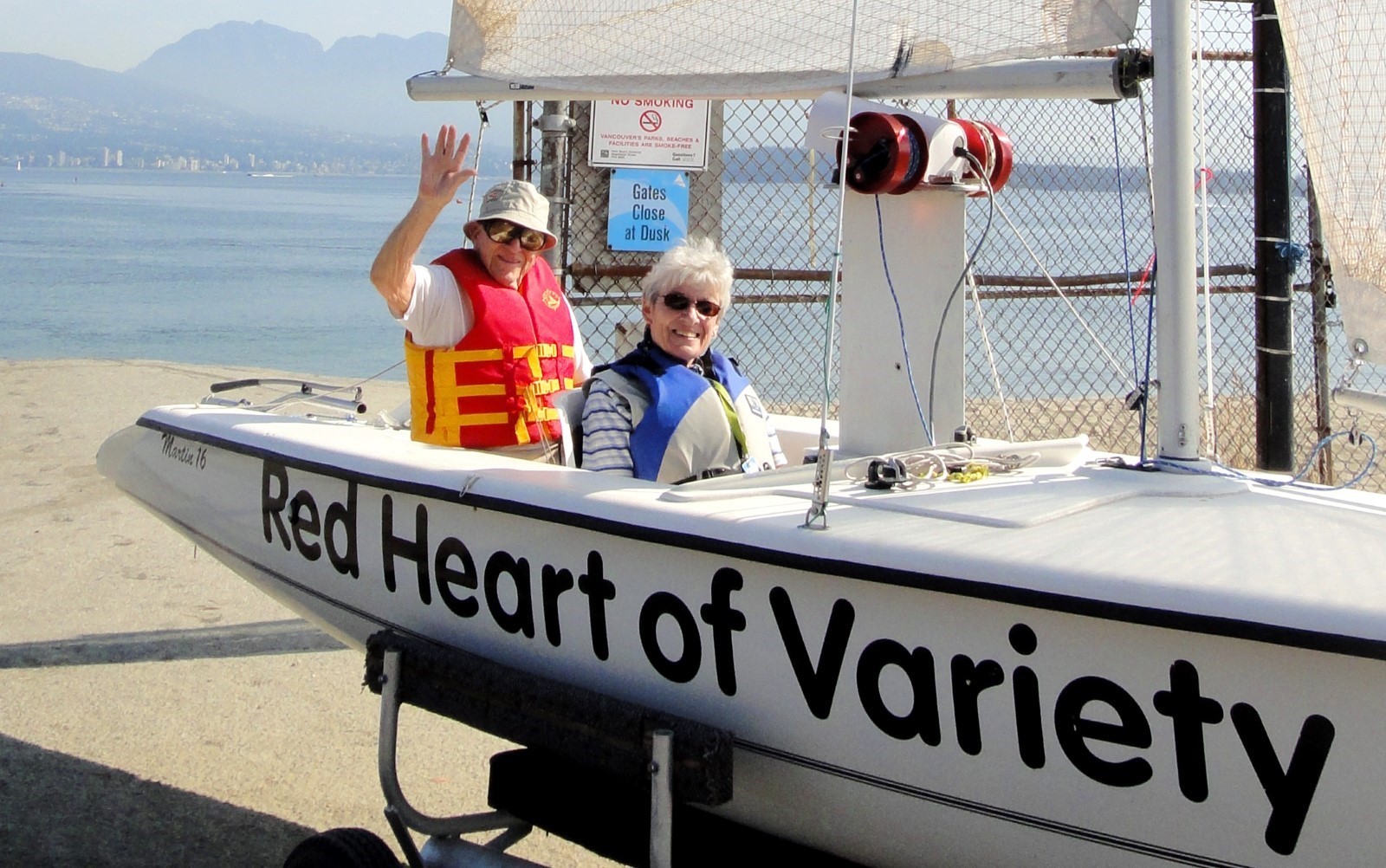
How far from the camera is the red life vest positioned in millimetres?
4102

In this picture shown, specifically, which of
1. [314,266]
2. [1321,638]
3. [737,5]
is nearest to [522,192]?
[737,5]

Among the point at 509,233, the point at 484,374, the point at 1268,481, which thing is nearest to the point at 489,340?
the point at 484,374

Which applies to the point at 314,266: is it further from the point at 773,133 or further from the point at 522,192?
the point at 522,192

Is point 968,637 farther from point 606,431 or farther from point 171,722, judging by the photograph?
point 171,722

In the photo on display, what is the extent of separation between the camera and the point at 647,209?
5.66 metres

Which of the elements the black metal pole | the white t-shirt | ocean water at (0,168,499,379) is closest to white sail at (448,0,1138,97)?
the white t-shirt

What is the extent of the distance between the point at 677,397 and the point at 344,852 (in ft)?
4.04

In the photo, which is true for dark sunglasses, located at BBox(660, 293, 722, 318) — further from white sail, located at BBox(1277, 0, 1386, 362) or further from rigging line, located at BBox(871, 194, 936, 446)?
white sail, located at BBox(1277, 0, 1386, 362)

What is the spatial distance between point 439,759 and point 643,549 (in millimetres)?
1671

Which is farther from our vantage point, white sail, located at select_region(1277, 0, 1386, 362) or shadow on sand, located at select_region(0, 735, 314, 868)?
shadow on sand, located at select_region(0, 735, 314, 868)

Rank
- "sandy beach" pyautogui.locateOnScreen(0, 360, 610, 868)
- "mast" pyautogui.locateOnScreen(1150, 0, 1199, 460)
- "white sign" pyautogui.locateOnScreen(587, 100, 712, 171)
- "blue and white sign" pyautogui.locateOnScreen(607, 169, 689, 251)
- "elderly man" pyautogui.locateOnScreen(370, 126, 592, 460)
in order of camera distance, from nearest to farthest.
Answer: "mast" pyautogui.locateOnScreen(1150, 0, 1199, 460) → "sandy beach" pyautogui.locateOnScreen(0, 360, 610, 868) → "elderly man" pyautogui.locateOnScreen(370, 126, 592, 460) → "white sign" pyautogui.locateOnScreen(587, 100, 712, 171) → "blue and white sign" pyautogui.locateOnScreen(607, 169, 689, 251)

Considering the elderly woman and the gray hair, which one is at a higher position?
the gray hair

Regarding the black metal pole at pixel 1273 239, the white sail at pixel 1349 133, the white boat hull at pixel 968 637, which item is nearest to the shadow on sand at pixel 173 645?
the white boat hull at pixel 968 637

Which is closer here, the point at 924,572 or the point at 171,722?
the point at 924,572
